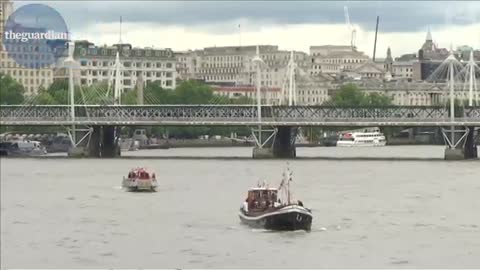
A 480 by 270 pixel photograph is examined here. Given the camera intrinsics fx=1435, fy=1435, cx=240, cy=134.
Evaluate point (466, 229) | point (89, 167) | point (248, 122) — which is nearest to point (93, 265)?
point (466, 229)

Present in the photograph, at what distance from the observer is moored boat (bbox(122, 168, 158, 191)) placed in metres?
84.4

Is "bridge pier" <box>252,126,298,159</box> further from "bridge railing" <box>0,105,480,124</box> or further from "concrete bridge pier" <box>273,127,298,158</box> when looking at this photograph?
"bridge railing" <box>0,105,480,124</box>

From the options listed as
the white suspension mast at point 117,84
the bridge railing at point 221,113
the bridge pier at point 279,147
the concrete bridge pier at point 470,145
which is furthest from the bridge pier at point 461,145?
the white suspension mast at point 117,84

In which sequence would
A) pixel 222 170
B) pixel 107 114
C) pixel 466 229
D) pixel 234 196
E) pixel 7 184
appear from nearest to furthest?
pixel 466 229
pixel 234 196
pixel 7 184
pixel 222 170
pixel 107 114

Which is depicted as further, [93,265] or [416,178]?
[416,178]

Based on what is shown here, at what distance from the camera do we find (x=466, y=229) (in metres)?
59.1

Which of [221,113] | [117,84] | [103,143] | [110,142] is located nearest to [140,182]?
[103,143]

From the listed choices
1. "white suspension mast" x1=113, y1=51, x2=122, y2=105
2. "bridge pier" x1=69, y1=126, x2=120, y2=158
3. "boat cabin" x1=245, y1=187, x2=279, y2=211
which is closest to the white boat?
"bridge pier" x1=69, y1=126, x2=120, y2=158

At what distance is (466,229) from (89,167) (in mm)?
58271

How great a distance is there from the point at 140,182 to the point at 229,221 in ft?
72.8

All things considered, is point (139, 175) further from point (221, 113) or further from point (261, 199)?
point (221, 113)

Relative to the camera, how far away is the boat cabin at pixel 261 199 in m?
61.9

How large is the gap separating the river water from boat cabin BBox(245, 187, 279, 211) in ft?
4.68

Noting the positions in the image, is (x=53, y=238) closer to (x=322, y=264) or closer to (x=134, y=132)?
(x=322, y=264)
